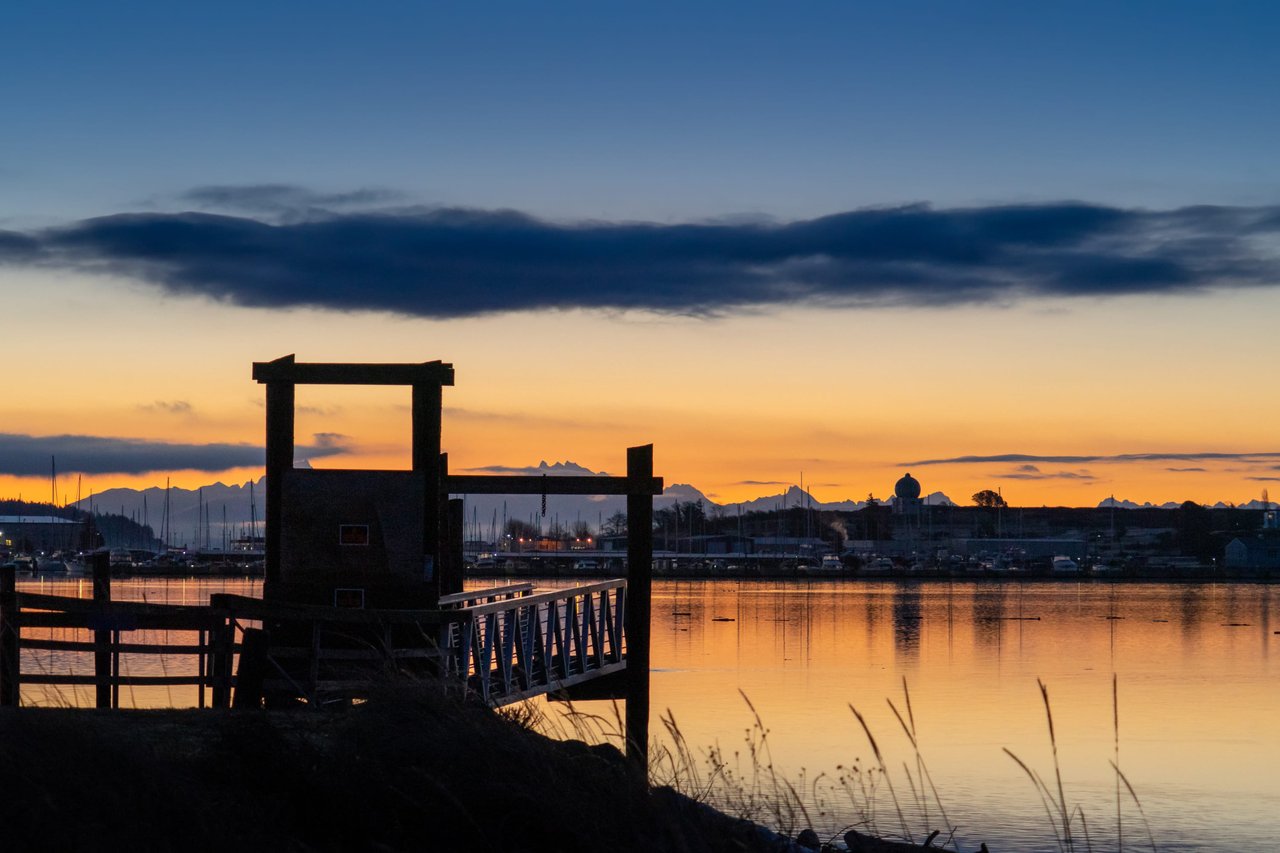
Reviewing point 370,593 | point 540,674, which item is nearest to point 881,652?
point 540,674

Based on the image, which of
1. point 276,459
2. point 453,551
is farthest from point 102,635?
point 453,551

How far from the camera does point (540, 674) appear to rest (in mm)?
24766

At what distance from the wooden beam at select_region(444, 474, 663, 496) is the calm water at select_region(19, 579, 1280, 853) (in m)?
3.73

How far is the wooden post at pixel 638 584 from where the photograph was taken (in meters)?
24.4

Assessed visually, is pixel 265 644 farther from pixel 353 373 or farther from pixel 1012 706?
pixel 1012 706

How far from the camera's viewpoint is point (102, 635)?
62.1 feet

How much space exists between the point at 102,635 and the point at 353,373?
4.82m

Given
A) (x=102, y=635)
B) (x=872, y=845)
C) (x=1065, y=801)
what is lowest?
(x=1065, y=801)

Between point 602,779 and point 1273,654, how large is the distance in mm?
70122

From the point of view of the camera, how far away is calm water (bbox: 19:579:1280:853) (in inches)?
1115

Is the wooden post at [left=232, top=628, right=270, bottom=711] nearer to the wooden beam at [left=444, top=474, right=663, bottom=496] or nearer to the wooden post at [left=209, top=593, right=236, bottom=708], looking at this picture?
the wooden post at [left=209, top=593, right=236, bottom=708]

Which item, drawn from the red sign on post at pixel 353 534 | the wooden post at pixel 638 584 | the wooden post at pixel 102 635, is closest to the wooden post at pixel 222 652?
the wooden post at pixel 102 635

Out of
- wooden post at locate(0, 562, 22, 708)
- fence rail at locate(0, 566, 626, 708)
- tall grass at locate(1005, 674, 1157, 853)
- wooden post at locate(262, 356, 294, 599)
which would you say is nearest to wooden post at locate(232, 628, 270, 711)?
fence rail at locate(0, 566, 626, 708)

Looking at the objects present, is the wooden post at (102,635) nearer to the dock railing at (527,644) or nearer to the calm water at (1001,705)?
the calm water at (1001,705)
